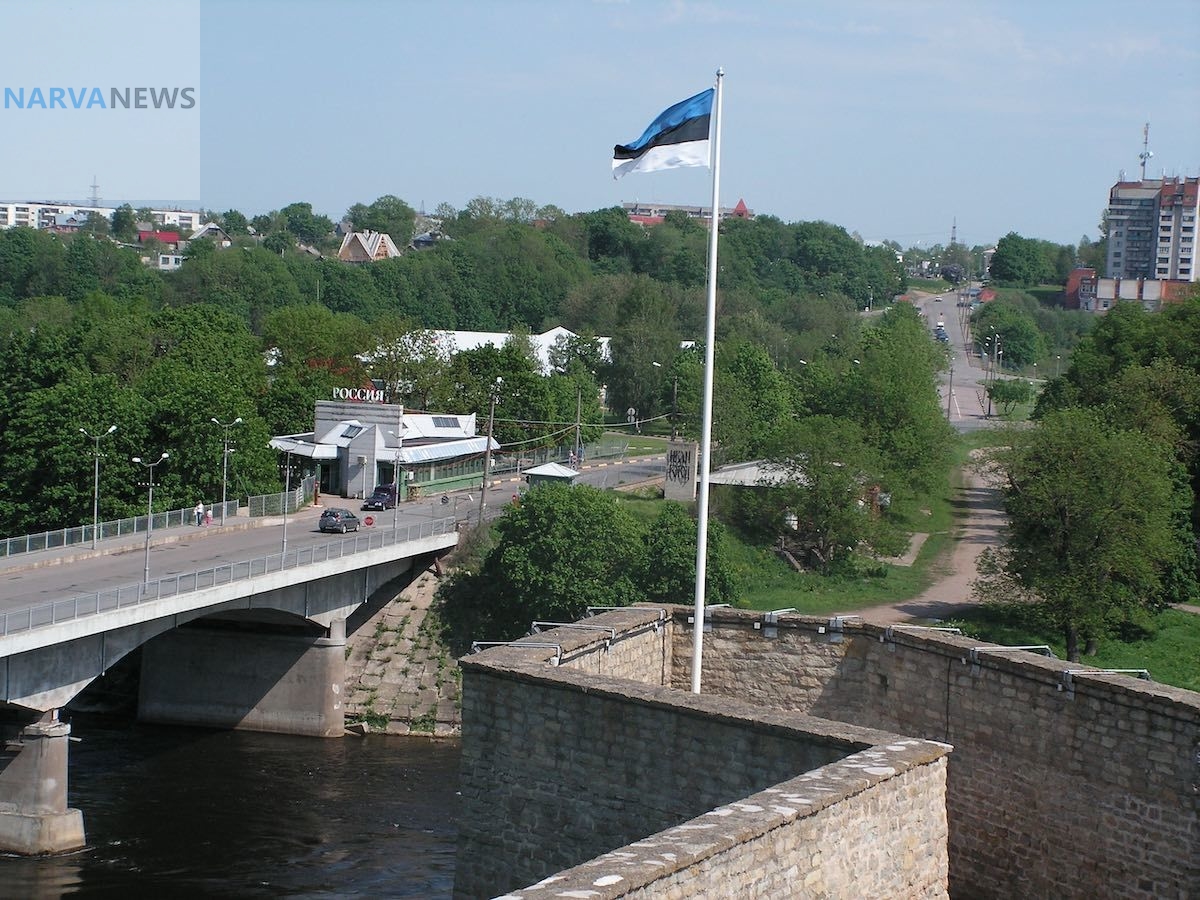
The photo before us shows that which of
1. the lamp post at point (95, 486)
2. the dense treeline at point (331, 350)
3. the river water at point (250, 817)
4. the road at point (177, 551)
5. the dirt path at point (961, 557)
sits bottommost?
the river water at point (250, 817)

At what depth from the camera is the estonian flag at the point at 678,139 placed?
839 inches

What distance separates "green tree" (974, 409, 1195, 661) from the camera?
53.1 m

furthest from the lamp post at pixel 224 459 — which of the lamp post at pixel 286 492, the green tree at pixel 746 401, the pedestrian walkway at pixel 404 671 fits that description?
the green tree at pixel 746 401

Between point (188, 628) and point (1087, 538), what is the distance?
29406 mm

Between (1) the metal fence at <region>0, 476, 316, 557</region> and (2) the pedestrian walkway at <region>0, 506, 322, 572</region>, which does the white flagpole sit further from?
(1) the metal fence at <region>0, 476, 316, 557</region>

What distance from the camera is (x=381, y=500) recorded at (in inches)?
2763

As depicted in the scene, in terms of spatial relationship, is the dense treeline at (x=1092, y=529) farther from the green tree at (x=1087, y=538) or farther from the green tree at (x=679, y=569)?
the green tree at (x=679, y=569)

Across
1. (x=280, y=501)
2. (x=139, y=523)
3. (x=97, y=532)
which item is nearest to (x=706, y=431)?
(x=97, y=532)

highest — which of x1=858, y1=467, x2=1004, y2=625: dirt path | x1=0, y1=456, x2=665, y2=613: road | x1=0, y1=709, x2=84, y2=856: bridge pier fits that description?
x1=0, y1=456, x2=665, y2=613: road

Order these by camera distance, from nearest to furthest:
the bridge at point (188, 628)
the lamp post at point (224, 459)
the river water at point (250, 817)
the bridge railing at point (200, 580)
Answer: the river water at point (250, 817) → the bridge railing at point (200, 580) → the bridge at point (188, 628) → the lamp post at point (224, 459)

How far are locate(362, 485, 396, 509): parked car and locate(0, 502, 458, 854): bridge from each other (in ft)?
11.1

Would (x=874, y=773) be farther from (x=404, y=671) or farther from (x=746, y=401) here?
(x=746, y=401)

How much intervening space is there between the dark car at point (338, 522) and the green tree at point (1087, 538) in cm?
2231

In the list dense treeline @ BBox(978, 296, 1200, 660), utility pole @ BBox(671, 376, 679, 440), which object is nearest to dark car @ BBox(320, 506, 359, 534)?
dense treeline @ BBox(978, 296, 1200, 660)
